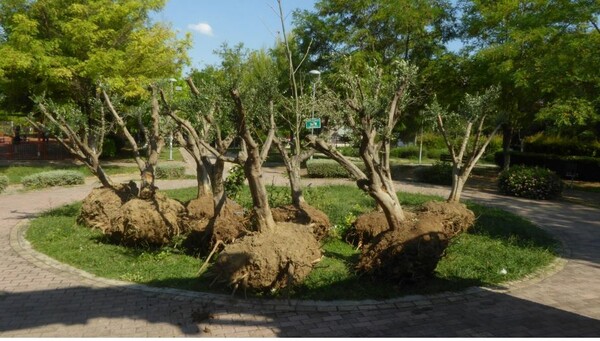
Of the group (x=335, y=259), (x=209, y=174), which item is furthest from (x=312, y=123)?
(x=335, y=259)

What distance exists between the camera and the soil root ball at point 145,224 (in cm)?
737

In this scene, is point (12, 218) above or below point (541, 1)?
below

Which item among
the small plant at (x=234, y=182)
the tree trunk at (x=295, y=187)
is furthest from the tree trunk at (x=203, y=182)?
the tree trunk at (x=295, y=187)

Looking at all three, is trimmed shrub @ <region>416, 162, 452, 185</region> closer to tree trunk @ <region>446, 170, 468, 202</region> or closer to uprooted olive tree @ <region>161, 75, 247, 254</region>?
tree trunk @ <region>446, 170, 468, 202</region>

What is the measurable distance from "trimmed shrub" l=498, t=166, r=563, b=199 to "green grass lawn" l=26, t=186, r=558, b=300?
4952mm

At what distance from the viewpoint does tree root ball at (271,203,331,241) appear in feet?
24.8

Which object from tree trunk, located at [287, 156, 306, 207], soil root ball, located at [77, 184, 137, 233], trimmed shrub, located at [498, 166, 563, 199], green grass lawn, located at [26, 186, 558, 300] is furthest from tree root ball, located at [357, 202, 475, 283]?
trimmed shrub, located at [498, 166, 563, 199]

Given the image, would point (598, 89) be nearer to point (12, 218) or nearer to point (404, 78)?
point (404, 78)

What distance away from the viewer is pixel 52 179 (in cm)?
1551

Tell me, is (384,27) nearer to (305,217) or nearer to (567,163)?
(567,163)

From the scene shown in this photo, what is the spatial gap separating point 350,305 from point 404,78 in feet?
12.5

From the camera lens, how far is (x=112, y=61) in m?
18.7

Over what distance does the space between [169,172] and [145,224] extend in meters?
11.2

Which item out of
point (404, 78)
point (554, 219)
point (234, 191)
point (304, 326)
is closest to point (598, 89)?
point (554, 219)
